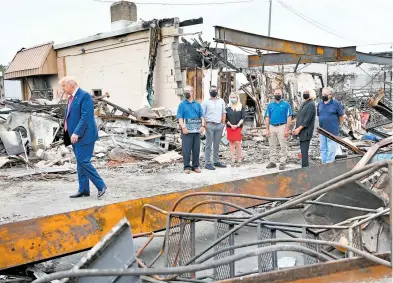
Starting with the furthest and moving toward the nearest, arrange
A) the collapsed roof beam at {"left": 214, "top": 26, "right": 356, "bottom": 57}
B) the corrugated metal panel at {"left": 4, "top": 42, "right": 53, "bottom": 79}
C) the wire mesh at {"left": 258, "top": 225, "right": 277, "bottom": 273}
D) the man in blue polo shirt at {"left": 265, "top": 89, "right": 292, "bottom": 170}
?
the corrugated metal panel at {"left": 4, "top": 42, "right": 53, "bottom": 79} < the collapsed roof beam at {"left": 214, "top": 26, "right": 356, "bottom": 57} < the man in blue polo shirt at {"left": 265, "top": 89, "right": 292, "bottom": 170} < the wire mesh at {"left": 258, "top": 225, "right": 277, "bottom": 273}

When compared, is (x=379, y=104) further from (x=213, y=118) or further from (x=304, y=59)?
(x=304, y=59)

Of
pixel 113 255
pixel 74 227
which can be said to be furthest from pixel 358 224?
pixel 74 227

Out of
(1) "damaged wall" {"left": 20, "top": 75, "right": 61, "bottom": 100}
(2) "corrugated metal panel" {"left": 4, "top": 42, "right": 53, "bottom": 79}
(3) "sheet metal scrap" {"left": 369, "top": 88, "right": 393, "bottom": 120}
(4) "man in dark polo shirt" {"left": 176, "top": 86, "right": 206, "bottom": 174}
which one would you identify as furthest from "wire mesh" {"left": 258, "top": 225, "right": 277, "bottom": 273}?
(2) "corrugated metal panel" {"left": 4, "top": 42, "right": 53, "bottom": 79}

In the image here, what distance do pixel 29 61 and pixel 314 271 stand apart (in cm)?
2419

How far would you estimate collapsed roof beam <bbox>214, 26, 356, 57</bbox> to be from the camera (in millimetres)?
12633

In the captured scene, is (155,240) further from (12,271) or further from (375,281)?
(375,281)

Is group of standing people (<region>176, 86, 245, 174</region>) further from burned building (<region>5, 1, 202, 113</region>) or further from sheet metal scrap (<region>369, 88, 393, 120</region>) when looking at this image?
burned building (<region>5, 1, 202, 113</region>)

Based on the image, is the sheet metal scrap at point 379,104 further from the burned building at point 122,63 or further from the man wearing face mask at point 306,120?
the burned building at point 122,63

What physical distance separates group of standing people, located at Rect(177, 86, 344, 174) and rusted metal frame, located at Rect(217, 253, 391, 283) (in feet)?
18.8

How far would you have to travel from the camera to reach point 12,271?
3672 millimetres

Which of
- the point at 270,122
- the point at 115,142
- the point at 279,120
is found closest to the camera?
the point at 279,120

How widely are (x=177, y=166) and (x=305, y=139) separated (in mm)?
3168

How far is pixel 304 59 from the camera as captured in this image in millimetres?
17891

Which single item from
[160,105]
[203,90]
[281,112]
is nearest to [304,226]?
[281,112]
